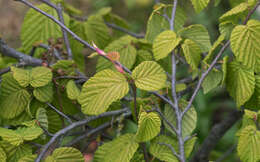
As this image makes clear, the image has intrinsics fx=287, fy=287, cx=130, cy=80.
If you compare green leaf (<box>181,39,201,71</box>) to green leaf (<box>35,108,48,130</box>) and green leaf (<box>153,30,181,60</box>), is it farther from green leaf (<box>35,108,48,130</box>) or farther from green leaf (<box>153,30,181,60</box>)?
green leaf (<box>35,108,48,130</box>)

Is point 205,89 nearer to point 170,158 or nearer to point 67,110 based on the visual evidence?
point 170,158

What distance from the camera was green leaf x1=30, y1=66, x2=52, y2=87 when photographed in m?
0.66

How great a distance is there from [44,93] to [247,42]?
46 centimetres

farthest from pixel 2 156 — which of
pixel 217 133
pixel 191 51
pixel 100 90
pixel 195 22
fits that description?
pixel 195 22

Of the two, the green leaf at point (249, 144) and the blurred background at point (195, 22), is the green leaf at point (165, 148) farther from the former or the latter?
the blurred background at point (195, 22)

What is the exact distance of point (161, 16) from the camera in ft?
2.53

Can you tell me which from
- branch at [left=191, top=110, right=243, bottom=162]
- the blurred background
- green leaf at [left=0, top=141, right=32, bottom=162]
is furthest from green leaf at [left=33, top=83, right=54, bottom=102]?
the blurred background

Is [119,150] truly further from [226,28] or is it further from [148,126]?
[226,28]

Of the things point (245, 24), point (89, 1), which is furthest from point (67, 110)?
point (89, 1)

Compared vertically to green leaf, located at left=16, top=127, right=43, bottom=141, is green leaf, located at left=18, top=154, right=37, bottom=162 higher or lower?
lower

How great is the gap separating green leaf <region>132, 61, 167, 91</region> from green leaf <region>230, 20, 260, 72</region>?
0.16m

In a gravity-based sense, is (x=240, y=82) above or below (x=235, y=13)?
below

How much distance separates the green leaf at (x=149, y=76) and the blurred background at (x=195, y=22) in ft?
3.60

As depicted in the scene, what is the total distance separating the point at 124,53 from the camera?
799 mm
